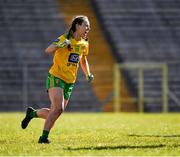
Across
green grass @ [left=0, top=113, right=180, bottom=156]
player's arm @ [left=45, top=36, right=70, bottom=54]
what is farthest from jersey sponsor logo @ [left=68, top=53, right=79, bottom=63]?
green grass @ [left=0, top=113, right=180, bottom=156]

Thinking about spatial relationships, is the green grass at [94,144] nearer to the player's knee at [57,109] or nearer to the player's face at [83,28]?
the player's knee at [57,109]

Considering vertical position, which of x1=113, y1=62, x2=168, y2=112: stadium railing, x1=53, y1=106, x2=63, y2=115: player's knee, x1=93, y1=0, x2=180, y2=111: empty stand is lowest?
x1=113, y1=62, x2=168, y2=112: stadium railing

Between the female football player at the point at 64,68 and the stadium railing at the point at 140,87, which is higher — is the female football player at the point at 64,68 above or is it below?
above

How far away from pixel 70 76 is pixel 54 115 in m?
0.59

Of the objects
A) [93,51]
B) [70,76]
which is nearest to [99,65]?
[93,51]

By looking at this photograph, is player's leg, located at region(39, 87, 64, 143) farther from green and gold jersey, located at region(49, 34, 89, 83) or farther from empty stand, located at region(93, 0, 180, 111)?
empty stand, located at region(93, 0, 180, 111)

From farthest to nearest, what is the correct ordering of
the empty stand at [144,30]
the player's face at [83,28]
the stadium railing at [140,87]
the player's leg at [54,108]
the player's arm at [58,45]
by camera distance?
the empty stand at [144,30], the stadium railing at [140,87], the player's face at [83,28], the player's leg at [54,108], the player's arm at [58,45]

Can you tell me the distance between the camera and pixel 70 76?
1014 centimetres

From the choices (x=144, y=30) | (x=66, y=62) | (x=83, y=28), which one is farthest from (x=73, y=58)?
(x=144, y=30)

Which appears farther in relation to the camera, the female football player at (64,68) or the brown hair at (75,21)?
the brown hair at (75,21)

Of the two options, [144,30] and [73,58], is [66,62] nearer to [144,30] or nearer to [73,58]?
[73,58]

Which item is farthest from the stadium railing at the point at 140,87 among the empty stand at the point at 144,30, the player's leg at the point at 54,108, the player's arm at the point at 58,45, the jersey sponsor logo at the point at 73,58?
the player's arm at the point at 58,45

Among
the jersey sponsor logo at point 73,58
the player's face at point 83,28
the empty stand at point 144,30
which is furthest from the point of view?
the empty stand at point 144,30

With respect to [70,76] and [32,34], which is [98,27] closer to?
[32,34]
